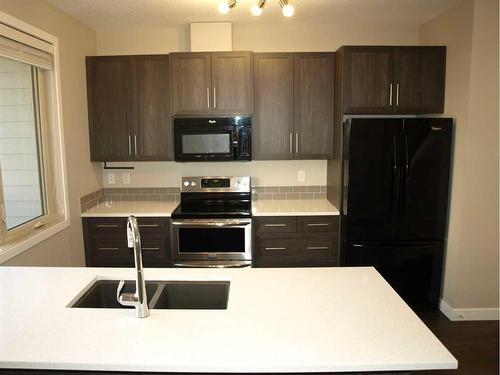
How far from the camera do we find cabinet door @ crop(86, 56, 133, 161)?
11.1ft

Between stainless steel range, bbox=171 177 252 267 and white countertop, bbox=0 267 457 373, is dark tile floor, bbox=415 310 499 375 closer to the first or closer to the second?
white countertop, bbox=0 267 457 373

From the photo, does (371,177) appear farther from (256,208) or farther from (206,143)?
(206,143)

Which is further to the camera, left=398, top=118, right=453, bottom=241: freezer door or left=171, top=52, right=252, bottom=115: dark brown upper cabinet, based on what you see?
left=171, top=52, right=252, bottom=115: dark brown upper cabinet

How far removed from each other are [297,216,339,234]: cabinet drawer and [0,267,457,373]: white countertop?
1.55 metres

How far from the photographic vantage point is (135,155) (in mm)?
3488

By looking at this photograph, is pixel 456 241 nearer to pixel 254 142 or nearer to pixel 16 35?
pixel 254 142

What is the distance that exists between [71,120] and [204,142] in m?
1.13

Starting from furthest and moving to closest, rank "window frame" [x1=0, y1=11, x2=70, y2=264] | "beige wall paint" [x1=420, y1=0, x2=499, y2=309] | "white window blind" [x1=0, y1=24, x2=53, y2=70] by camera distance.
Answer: "beige wall paint" [x1=420, y1=0, x2=499, y2=309] → "window frame" [x1=0, y1=11, x2=70, y2=264] → "white window blind" [x1=0, y1=24, x2=53, y2=70]

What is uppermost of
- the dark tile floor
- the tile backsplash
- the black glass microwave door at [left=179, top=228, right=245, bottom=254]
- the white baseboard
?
the tile backsplash

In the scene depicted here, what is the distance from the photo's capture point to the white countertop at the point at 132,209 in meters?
3.24

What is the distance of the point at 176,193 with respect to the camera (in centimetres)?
383

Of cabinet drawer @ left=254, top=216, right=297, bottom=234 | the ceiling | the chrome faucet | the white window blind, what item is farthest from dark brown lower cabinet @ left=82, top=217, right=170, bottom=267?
the chrome faucet

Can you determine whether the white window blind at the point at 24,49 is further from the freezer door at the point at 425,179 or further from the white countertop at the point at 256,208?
the freezer door at the point at 425,179

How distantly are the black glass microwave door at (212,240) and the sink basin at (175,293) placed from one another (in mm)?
1467
